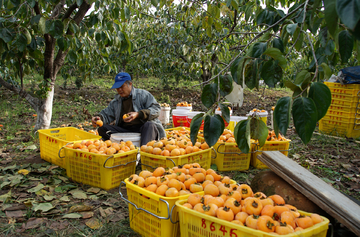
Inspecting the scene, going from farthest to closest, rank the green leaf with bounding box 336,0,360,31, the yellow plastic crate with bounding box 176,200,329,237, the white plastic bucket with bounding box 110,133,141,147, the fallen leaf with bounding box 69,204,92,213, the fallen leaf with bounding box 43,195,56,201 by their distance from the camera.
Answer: the white plastic bucket with bounding box 110,133,141,147, the fallen leaf with bounding box 43,195,56,201, the fallen leaf with bounding box 69,204,92,213, the yellow plastic crate with bounding box 176,200,329,237, the green leaf with bounding box 336,0,360,31

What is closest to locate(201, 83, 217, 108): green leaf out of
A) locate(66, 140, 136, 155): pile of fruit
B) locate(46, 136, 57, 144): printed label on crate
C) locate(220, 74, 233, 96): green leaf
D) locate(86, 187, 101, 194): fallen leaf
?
locate(220, 74, 233, 96): green leaf

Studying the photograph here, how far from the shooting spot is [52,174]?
3301 mm

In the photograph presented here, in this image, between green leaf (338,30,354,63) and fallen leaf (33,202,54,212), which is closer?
green leaf (338,30,354,63)

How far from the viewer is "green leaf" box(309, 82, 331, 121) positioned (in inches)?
33.1

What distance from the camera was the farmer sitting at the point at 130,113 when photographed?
12.8 feet

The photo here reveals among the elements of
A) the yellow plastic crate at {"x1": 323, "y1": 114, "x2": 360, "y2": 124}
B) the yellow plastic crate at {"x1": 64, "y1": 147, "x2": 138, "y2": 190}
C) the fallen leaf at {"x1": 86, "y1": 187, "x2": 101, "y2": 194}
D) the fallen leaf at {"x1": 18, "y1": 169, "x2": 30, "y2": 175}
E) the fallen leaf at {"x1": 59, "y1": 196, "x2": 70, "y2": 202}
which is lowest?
the fallen leaf at {"x1": 59, "y1": 196, "x2": 70, "y2": 202}

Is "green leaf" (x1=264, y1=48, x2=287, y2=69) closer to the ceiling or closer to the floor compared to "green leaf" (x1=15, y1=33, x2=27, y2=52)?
closer to the floor

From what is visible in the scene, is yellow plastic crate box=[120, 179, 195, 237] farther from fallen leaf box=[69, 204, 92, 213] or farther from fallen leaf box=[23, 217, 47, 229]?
fallen leaf box=[23, 217, 47, 229]

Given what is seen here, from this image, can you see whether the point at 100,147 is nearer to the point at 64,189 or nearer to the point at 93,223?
the point at 64,189

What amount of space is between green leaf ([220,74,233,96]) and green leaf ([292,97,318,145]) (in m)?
0.44

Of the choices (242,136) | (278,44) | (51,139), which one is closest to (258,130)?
(242,136)

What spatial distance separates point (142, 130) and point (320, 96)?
325 centimetres

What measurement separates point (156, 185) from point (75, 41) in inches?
90.9

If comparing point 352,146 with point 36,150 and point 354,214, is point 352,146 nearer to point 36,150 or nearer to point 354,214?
point 354,214
